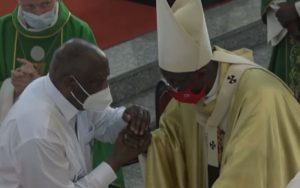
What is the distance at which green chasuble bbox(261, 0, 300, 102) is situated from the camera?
3619 mm

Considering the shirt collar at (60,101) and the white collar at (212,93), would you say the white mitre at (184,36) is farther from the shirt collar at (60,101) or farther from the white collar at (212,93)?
the shirt collar at (60,101)

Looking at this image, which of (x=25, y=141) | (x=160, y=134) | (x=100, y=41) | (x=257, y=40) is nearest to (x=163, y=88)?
(x=160, y=134)

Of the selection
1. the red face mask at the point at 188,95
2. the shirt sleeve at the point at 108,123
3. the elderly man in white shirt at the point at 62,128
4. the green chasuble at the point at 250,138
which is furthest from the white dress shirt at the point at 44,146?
the red face mask at the point at 188,95

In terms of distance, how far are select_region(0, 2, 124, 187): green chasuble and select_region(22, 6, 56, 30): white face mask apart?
37mm

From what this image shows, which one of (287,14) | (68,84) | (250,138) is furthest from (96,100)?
(287,14)

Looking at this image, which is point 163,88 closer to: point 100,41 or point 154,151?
point 154,151

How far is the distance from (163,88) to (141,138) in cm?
54

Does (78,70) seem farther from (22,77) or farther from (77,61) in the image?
(22,77)

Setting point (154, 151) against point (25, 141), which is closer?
point (25, 141)

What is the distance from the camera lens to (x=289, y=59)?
3.65 metres

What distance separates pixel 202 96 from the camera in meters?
2.88

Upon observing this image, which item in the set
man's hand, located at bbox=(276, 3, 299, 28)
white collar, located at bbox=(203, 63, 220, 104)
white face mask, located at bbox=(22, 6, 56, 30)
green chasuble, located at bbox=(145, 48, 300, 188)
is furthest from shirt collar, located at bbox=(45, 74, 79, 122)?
man's hand, located at bbox=(276, 3, 299, 28)

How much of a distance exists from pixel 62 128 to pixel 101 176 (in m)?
0.27

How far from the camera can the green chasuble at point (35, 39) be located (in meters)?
3.72
